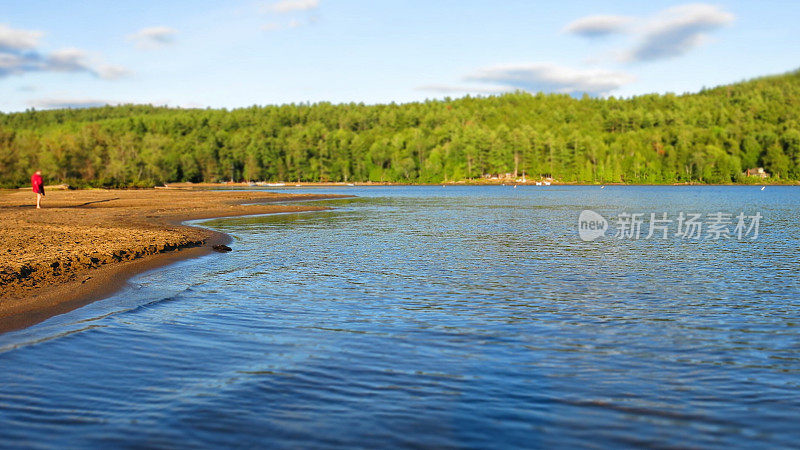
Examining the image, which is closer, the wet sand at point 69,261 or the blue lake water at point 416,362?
the blue lake water at point 416,362

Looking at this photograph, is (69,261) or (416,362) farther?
(69,261)

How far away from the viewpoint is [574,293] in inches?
773

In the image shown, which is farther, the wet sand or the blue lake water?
the wet sand

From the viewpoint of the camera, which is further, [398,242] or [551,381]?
[398,242]

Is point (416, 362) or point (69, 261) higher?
point (69, 261)

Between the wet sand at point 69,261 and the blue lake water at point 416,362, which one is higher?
the wet sand at point 69,261

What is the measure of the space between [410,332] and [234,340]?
439cm

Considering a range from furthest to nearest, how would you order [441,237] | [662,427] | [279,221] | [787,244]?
[279,221]
[441,237]
[787,244]
[662,427]

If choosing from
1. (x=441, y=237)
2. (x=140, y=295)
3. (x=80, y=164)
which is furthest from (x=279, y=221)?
(x=80, y=164)

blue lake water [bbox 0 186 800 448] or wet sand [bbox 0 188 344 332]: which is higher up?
wet sand [bbox 0 188 344 332]

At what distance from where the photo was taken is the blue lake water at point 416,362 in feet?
28.4

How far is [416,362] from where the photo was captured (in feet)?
39.3

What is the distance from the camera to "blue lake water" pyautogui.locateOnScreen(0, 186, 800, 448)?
8656mm

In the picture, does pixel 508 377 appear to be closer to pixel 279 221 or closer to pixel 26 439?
pixel 26 439
